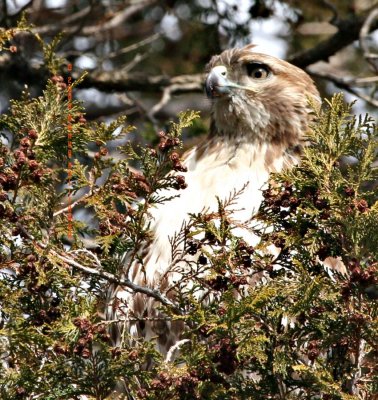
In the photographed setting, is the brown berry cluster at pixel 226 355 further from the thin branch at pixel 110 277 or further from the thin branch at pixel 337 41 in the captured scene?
the thin branch at pixel 337 41

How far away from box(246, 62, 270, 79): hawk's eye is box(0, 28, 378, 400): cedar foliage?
77.7 inches

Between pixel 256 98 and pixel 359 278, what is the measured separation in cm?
248

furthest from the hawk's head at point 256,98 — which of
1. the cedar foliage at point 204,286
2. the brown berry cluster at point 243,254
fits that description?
the brown berry cluster at point 243,254

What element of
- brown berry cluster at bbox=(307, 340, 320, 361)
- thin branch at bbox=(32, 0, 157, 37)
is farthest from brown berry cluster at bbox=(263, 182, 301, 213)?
thin branch at bbox=(32, 0, 157, 37)

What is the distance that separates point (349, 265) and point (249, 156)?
199 cm

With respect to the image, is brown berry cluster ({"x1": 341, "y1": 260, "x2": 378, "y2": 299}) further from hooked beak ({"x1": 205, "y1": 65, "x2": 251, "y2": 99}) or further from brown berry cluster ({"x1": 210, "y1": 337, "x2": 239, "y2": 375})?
hooked beak ({"x1": 205, "y1": 65, "x2": 251, "y2": 99})

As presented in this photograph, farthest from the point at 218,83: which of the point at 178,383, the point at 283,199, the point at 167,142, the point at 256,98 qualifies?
the point at 178,383

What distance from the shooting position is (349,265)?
3.25 meters

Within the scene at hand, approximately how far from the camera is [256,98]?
5.43 meters

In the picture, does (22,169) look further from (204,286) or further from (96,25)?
(96,25)

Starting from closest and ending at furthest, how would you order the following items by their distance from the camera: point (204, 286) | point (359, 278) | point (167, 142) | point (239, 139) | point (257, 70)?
point (359, 278) < point (167, 142) < point (204, 286) < point (239, 139) < point (257, 70)

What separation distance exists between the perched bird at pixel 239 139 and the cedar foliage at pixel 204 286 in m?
1.03

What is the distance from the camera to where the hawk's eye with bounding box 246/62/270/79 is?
554cm

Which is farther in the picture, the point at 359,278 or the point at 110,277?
the point at 110,277
